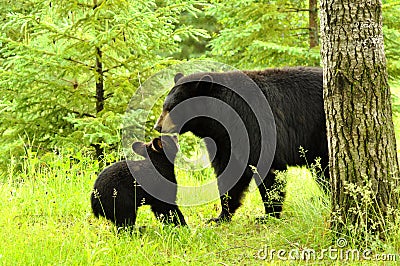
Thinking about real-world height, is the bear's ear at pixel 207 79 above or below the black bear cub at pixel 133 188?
above

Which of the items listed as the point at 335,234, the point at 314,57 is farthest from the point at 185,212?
the point at 314,57

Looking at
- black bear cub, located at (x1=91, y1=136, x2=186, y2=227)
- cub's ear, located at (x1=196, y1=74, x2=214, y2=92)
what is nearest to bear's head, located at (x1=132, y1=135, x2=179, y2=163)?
black bear cub, located at (x1=91, y1=136, x2=186, y2=227)

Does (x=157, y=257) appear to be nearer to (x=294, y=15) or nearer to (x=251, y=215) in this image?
A: (x=251, y=215)

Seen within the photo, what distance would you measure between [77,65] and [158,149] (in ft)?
9.64

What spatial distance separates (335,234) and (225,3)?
6.53 meters

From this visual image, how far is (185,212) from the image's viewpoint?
505cm

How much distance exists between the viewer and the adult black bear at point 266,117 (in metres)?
4.72

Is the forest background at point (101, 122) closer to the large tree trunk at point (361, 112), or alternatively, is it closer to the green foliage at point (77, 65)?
the green foliage at point (77, 65)

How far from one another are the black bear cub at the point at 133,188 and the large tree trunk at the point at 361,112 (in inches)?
57.1

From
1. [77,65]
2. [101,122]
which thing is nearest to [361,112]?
[101,122]

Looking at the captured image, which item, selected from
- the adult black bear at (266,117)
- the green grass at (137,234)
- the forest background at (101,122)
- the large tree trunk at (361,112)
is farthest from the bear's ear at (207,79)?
the large tree trunk at (361,112)

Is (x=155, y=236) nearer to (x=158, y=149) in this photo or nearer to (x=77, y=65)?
(x=158, y=149)

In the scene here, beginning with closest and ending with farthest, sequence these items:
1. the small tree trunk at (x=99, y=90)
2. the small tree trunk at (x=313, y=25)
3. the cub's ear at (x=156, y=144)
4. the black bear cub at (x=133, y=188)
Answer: the black bear cub at (x=133, y=188), the cub's ear at (x=156, y=144), the small tree trunk at (x=99, y=90), the small tree trunk at (x=313, y=25)

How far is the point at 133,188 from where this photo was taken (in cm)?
420
